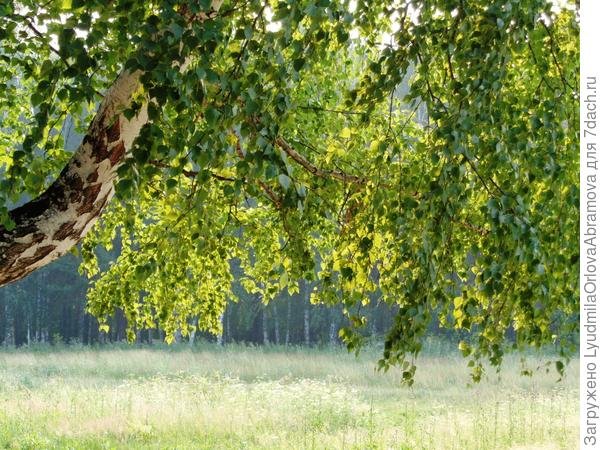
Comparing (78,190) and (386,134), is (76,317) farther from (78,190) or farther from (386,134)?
(386,134)

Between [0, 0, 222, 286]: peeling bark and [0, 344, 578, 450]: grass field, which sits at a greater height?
[0, 0, 222, 286]: peeling bark

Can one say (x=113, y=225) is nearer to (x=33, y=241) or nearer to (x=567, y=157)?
(x=33, y=241)

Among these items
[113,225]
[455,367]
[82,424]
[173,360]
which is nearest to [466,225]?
[113,225]

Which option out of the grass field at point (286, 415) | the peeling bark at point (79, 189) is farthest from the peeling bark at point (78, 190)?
the grass field at point (286, 415)

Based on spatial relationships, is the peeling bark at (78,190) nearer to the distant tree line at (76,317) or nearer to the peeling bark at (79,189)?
the peeling bark at (79,189)

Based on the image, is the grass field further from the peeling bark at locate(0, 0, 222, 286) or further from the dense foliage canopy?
the peeling bark at locate(0, 0, 222, 286)

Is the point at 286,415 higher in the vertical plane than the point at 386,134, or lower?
lower

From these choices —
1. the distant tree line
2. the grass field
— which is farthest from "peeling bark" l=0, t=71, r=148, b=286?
the distant tree line

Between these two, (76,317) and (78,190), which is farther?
(76,317)

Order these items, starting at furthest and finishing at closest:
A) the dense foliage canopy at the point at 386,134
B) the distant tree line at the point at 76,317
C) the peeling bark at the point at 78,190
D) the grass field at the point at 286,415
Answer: the distant tree line at the point at 76,317 < the grass field at the point at 286,415 < the peeling bark at the point at 78,190 < the dense foliage canopy at the point at 386,134

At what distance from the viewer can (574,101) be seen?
168 inches

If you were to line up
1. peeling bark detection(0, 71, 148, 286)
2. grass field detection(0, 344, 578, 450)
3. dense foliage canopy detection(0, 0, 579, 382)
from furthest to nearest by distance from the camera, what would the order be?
grass field detection(0, 344, 578, 450)
peeling bark detection(0, 71, 148, 286)
dense foliage canopy detection(0, 0, 579, 382)

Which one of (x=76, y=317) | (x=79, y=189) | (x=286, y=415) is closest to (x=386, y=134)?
(x=79, y=189)

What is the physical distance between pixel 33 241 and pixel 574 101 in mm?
2612
